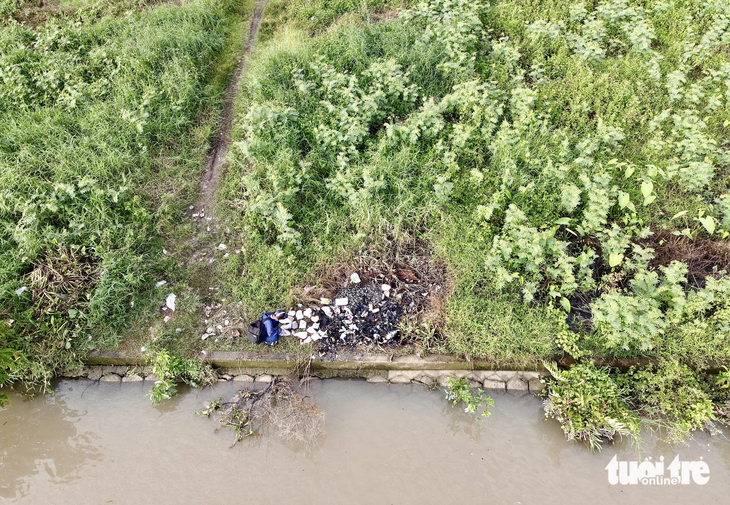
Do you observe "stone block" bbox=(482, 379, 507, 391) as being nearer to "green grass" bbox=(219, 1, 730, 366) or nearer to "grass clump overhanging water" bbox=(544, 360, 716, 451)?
"green grass" bbox=(219, 1, 730, 366)

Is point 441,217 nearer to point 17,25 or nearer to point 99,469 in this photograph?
point 99,469

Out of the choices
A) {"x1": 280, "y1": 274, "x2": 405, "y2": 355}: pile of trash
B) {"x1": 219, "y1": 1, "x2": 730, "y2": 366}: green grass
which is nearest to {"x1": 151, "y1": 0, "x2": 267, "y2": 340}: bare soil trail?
{"x1": 219, "y1": 1, "x2": 730, "y2": 366}: green grass

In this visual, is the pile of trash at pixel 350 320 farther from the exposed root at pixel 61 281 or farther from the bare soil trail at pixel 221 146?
the exposed root at pixel 61 281

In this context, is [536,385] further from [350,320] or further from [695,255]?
[695,255]

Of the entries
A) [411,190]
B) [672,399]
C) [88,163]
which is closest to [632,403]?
[672,399]

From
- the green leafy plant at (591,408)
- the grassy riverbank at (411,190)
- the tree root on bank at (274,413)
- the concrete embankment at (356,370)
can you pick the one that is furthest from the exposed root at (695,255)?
the tree root on bank at (274,413)

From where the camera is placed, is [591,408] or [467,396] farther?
[467,396]

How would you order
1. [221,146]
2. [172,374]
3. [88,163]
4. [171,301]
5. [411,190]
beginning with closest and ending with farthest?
[172,374] < [171,301] < [411,190] < [88,163] < [221,146]
